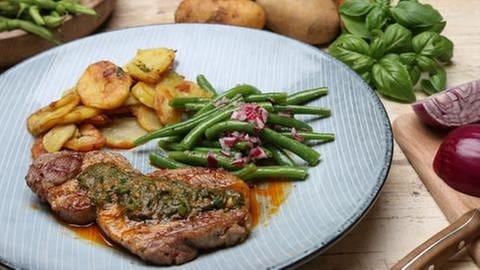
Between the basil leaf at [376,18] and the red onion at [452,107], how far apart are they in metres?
0.58

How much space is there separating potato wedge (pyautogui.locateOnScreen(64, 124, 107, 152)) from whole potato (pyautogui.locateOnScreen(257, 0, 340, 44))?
1.16 metres

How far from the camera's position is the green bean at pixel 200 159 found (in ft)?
7.65

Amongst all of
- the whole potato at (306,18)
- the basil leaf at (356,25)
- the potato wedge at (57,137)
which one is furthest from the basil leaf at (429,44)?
the potato wedge at (57,137)

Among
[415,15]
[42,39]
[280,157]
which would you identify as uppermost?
[415,15]

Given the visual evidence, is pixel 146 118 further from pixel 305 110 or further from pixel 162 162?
pixel 305 110

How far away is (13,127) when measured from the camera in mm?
2602

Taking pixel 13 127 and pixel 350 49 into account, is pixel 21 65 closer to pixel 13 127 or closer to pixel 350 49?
pixel 13 127

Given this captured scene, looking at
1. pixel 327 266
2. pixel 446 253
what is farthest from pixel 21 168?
pixel 446 253

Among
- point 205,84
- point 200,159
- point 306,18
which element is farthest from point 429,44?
point 200,159

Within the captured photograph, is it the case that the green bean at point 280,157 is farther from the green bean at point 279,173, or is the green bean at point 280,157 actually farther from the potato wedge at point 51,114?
the potato wedge at point 51,114

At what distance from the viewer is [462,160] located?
2.38 m

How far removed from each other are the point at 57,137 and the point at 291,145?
2.70 feet

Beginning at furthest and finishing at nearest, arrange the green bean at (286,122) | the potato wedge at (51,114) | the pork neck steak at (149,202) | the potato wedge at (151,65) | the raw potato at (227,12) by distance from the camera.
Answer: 1. the raw potato at (227,12)
2. the potato wedge at (151,65)
3. the potato wedge at (51,114)
4. the green bean at (286,122)
5. the pork neck steak at (149,202)

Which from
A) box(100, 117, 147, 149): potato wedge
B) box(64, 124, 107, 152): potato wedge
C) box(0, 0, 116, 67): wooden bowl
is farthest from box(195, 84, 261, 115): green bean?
box(0, 0, 116, 67): wooden bowl
